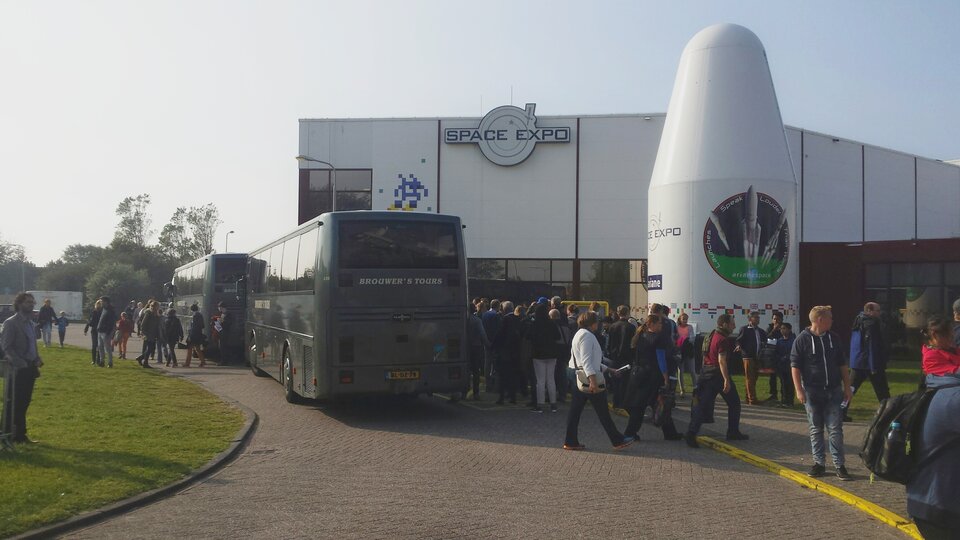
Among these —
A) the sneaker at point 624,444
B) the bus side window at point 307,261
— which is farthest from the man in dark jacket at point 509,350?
the sneaker at point 624,444

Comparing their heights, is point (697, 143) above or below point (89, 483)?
above

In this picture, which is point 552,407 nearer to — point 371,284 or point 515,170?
point 371,284

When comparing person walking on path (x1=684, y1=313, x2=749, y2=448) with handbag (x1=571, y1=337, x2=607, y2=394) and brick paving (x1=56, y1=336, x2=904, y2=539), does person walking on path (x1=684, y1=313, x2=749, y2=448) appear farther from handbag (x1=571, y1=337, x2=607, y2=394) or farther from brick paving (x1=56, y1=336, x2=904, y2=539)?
handbag (x1=571, y1=337, x2=607, y2=394)

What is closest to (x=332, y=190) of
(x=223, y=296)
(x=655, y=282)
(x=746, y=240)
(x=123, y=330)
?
(x=223, y=296)

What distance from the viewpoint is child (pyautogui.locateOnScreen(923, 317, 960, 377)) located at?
6.64 m

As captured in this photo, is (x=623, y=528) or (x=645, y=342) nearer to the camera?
(x=623, y=528)

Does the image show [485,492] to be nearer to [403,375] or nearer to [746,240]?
[403,375]

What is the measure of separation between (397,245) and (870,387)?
11.1 meters

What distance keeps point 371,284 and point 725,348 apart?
527 centimetres

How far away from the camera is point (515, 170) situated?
3616 cm

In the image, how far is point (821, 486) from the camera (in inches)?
314

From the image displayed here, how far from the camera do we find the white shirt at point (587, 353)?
977 centimetres

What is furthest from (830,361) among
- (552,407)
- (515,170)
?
(515,170)

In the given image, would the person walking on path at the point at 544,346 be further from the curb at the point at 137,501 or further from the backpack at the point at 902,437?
the backpack at the point at 902,437
